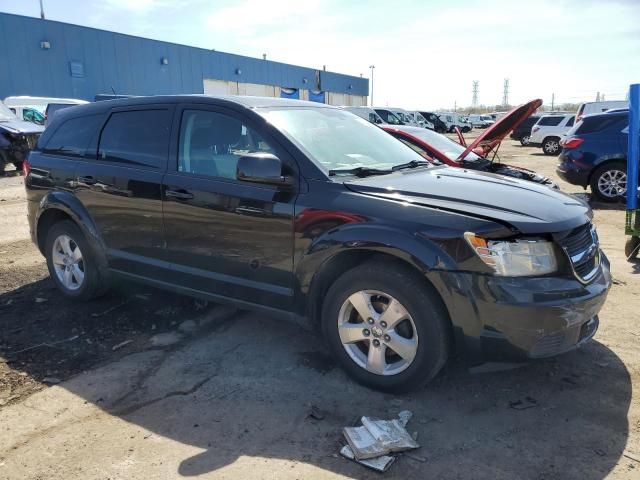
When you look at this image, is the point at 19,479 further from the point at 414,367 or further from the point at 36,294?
the point at 36,294

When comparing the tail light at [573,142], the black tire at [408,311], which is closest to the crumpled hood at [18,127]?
the tail light at [573,142]

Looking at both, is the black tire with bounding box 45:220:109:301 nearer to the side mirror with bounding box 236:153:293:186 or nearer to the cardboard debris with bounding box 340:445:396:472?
the side mirror with bounding box 236:153:293:186

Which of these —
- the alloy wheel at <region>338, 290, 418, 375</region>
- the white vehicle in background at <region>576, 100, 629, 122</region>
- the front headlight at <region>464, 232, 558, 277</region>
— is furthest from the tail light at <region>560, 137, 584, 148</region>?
the white vehicle in background at <region>576, 100, 629, 122</region>

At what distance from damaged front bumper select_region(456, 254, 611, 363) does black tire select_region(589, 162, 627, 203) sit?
7989 mm

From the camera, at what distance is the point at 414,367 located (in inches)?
122

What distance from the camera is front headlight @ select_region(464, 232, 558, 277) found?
9.33 ft

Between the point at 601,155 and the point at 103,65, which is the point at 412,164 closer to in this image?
the point at 601,155

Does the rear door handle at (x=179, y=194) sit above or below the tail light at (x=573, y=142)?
below

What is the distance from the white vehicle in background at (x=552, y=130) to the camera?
73.8ft

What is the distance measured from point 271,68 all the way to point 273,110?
44.1m

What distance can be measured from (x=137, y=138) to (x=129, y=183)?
39 cm

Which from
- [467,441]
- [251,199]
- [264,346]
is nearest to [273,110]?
[251,199]

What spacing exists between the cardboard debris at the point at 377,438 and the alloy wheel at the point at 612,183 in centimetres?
862

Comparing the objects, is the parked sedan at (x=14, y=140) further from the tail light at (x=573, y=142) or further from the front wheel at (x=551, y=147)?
the front wheel at (x=551, y=147)
